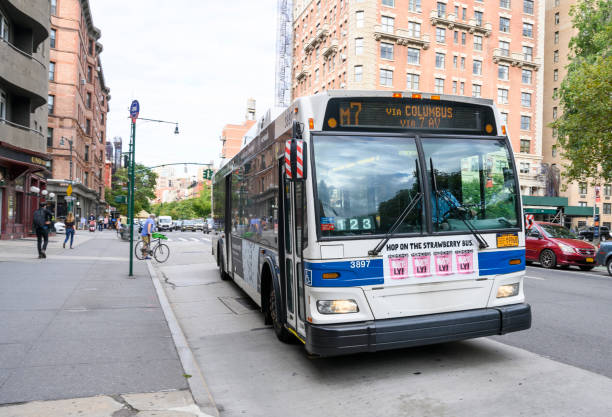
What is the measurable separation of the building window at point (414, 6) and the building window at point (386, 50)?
499 cm

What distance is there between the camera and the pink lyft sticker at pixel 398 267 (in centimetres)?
489

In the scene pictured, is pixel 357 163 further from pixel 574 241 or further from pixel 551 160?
pixel 551 160

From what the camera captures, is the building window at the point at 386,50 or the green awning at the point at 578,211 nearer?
the building window at the point at 386,50

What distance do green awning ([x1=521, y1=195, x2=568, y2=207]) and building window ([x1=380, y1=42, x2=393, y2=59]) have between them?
22.8 metres

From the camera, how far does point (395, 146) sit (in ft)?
17.0

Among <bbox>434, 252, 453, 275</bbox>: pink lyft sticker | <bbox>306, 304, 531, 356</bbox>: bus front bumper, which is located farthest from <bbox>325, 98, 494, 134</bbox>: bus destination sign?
<bbox>306, 304, 531, 356</bbox>: bus front bumper

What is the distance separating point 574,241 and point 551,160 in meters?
59.9

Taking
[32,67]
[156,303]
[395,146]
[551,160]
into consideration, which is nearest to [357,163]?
[395,146]

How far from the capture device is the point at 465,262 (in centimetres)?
520

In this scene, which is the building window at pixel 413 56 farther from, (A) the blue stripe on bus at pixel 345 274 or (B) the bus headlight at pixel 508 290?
(A) the blue stripe on bus at pixel 345 274

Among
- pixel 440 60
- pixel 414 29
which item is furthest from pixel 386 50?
pixel 440 60

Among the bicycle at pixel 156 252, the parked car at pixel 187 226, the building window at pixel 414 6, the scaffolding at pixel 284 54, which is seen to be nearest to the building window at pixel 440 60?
the building window at pixel 414 6

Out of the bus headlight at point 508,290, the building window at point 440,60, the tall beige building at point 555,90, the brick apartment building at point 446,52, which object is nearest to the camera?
the bus headlight at point 508,290

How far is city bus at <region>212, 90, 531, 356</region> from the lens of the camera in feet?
15.6
